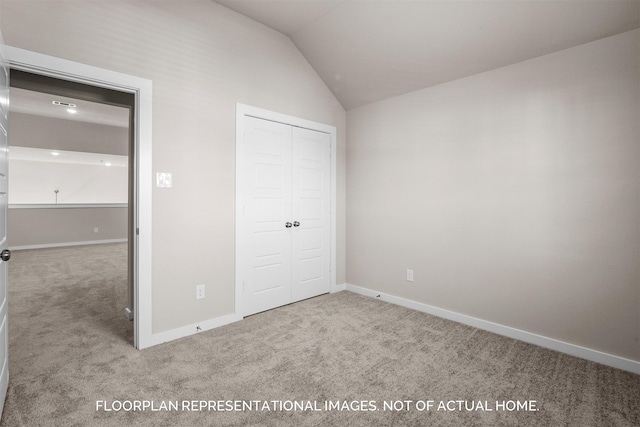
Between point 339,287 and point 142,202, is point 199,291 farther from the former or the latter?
point 339,287

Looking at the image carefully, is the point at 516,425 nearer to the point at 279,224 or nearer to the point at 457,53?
the point at 279,224

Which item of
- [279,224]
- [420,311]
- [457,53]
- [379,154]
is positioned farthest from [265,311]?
[457,53]

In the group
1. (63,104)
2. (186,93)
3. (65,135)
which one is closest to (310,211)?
(186,93)

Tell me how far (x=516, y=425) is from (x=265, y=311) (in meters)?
2.38

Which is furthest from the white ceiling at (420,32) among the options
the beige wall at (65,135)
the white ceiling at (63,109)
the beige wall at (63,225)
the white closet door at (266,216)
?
the beige wall at (63,225)

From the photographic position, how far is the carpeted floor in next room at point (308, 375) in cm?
174

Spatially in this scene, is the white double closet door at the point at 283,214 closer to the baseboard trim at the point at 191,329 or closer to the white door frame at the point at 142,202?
the baseboard trim at the point at 191,329

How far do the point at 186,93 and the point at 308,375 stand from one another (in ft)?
8.20

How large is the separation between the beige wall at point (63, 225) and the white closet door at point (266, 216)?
7.14 m

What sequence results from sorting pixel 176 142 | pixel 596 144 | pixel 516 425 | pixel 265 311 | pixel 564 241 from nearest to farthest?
1. pixel 516 425
2. pixel 596 144
3. pixel 564 241
4. pixel 176 142
5. pixel 265 311

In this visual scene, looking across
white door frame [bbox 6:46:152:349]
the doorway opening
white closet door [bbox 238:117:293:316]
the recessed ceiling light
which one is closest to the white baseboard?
white closet door [bbox 238:117:293:316]

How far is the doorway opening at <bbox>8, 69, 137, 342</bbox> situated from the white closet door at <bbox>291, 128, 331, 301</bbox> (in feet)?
9.12

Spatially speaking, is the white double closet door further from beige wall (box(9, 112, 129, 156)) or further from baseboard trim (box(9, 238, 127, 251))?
baseboard trim (box(9, 238, 127, 251))

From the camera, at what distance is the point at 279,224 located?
11.6 feet
